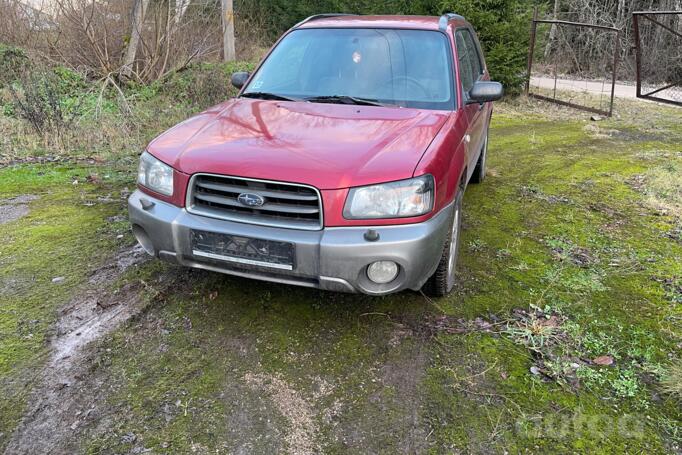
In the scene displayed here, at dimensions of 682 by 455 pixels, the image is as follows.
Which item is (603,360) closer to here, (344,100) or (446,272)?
(446,272)

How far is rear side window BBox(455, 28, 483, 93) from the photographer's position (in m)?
4.05

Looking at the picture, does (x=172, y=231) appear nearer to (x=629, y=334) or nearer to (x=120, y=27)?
(x=629, y=334)

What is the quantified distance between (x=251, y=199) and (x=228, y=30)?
998 centimetres

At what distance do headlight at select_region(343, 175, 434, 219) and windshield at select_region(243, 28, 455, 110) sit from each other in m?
1.10

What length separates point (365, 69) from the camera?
12.4 ft

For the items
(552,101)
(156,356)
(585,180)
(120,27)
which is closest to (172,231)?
(156,356)

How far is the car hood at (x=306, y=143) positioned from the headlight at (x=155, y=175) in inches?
1.9

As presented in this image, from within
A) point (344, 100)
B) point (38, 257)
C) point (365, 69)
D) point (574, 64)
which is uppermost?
point (574, 64)

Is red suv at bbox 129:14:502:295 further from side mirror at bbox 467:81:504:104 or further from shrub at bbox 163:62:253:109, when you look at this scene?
shrub at bbox 163:62:253:109

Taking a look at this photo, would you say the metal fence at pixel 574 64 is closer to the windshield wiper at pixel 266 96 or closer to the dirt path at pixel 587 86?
the dirt path at pixel 587 86

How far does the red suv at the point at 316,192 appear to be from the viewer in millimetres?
2572

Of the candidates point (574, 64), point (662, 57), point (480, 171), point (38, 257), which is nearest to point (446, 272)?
point (480, 171)

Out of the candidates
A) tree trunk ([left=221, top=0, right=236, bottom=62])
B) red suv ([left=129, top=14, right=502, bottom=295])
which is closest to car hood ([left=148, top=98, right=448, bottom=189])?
red suv ([left=129, top=14, right=502, bottom=295])

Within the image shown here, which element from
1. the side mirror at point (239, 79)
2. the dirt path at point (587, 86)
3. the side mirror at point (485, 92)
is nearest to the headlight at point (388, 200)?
the side mirror at point (485, 92)
